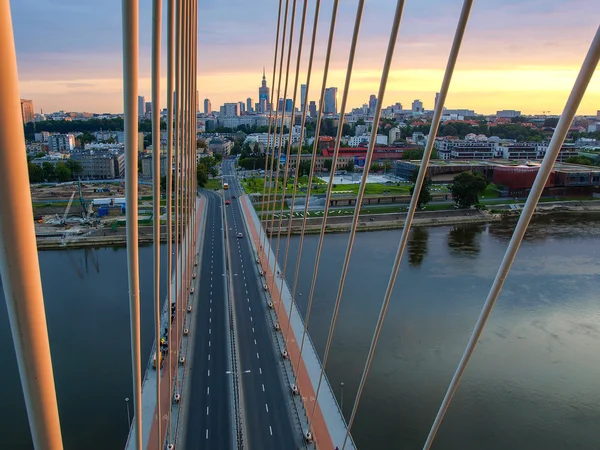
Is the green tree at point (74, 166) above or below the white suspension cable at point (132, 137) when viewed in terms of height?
below

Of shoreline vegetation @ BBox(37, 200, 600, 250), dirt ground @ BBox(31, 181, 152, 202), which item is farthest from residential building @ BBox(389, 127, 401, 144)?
dirt ground @ BBox(31, 181, 152, 202)

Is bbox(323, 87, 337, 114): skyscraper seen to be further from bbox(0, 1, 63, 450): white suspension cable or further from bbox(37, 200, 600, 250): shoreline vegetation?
bbox(0, 1, 63, 450): white suspension cable

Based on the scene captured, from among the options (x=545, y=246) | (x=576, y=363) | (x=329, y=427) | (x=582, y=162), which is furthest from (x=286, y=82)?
(x=582, y=162)

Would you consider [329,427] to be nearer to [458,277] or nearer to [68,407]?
[68,407]

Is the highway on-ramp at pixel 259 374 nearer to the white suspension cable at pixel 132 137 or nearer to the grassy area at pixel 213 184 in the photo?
the white suspension cable at pixel 132 137

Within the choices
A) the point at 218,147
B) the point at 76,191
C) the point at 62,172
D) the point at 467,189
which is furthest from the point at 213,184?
the point at 467,189

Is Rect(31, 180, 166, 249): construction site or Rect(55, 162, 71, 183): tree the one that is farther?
Rect(55, 162, 71, 183): tree

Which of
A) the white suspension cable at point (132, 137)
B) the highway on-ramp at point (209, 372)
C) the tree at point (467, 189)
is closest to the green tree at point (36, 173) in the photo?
the highway on-ramp at point (209, 372)
